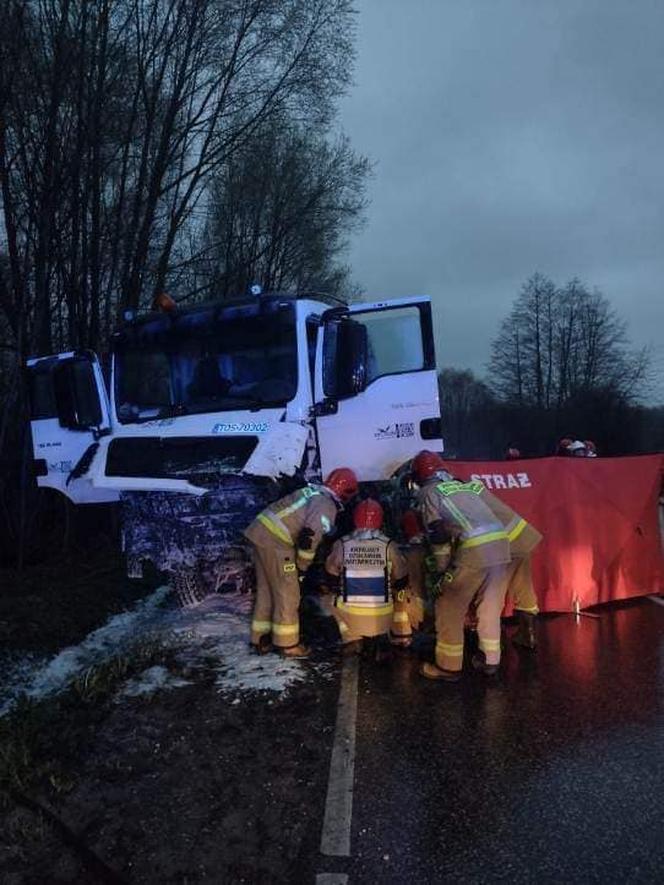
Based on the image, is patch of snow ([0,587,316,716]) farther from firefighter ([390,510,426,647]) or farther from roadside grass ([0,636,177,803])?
firefighter ([390,510,426,647])

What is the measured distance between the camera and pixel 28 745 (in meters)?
3.93

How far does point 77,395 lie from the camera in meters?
7.07

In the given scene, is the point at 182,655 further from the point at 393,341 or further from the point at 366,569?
the point at 393,341

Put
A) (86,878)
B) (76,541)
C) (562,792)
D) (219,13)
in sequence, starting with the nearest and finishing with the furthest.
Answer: (86,878)
(562,792)
(76,541)
(219,13)

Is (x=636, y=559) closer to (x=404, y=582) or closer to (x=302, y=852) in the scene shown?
(x=404, y=582)

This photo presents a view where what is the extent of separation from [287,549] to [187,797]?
227cm

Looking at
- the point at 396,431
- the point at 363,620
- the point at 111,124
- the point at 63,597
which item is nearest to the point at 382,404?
the point at 396,431

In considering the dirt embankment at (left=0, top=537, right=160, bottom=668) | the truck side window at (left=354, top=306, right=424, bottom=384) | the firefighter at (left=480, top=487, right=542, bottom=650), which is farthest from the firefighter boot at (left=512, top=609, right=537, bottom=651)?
the dirt embankment at (left=0, top=537, right=160, bottom=668)

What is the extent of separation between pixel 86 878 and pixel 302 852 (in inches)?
33.8

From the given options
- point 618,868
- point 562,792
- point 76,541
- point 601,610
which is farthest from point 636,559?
point 76,541

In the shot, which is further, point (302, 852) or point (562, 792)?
point (562, 792)

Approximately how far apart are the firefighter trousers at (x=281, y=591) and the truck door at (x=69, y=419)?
2.02m

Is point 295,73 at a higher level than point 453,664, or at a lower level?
higher

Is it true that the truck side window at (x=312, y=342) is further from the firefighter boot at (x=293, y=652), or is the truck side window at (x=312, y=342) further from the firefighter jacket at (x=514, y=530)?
the firefighter boot at (x=293, y=652)
